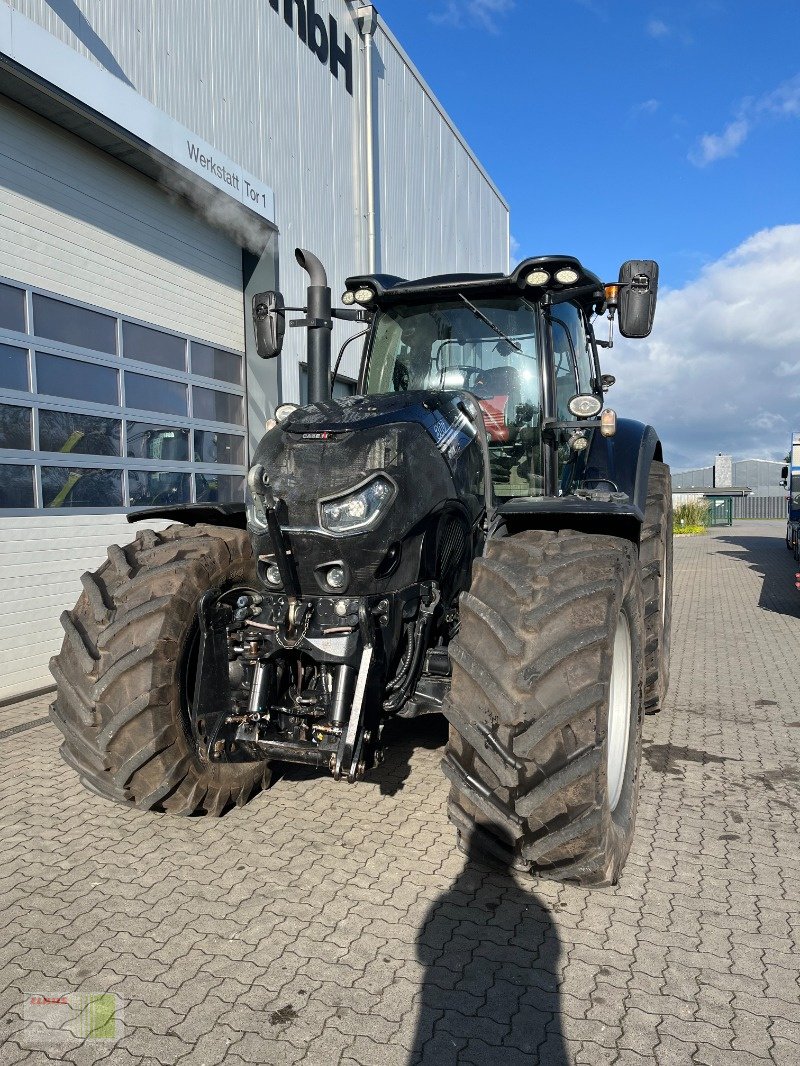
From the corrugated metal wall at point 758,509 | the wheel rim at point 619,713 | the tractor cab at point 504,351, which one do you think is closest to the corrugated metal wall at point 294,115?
the tractor cab at point 504,351

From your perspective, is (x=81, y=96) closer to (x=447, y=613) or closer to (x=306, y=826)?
(x=447, y=613)

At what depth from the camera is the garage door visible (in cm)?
615

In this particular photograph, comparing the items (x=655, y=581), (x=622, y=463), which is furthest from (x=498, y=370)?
(x=655, y=581)

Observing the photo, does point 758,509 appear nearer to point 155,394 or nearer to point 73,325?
point 155,394

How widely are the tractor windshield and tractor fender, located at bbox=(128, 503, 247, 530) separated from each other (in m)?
1.15

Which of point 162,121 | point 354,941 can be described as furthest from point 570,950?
point 162,121

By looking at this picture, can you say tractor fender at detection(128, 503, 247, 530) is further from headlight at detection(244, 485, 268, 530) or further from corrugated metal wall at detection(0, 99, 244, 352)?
corrugated metal wall at detection(0, 99, 244, 352)

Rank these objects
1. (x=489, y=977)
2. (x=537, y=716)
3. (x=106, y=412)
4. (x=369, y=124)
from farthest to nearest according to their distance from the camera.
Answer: (x=369, y=124) < (x=106, y=412) < (x=537, y=716) < (x=489, y=977)

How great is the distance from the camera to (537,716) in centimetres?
254

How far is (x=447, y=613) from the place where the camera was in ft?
11.6

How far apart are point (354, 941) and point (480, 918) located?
17.5 inches

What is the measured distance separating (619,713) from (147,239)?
6.43m

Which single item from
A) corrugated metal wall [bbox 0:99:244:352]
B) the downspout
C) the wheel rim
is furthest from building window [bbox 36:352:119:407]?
the downspout

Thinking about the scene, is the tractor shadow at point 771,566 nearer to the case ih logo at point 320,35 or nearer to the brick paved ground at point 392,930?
the brick paved ground at point 392,930
